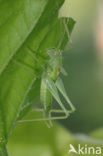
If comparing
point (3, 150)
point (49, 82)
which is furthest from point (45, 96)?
point (3, 150)

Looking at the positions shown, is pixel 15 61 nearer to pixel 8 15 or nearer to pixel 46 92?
pixel 8 15

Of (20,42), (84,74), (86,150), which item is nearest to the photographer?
(20,42)

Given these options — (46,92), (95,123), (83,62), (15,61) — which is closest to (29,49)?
(15,61)

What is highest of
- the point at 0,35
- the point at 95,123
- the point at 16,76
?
the point at 0,35

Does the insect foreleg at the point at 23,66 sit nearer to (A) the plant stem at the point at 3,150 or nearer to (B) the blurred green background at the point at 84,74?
(A) the plant stem at the point at 3,150

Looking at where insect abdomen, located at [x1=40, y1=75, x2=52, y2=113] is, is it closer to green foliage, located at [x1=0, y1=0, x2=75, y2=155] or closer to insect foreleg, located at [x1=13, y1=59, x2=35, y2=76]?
green foliage, located at [x1=0, y1=0, x2=75, y2=155]

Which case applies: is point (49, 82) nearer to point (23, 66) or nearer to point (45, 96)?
point (45, 96)

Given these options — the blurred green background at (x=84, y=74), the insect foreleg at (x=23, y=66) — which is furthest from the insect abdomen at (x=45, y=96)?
the blurred green background at (x=84, y=74)

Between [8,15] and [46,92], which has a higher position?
[8,15]
